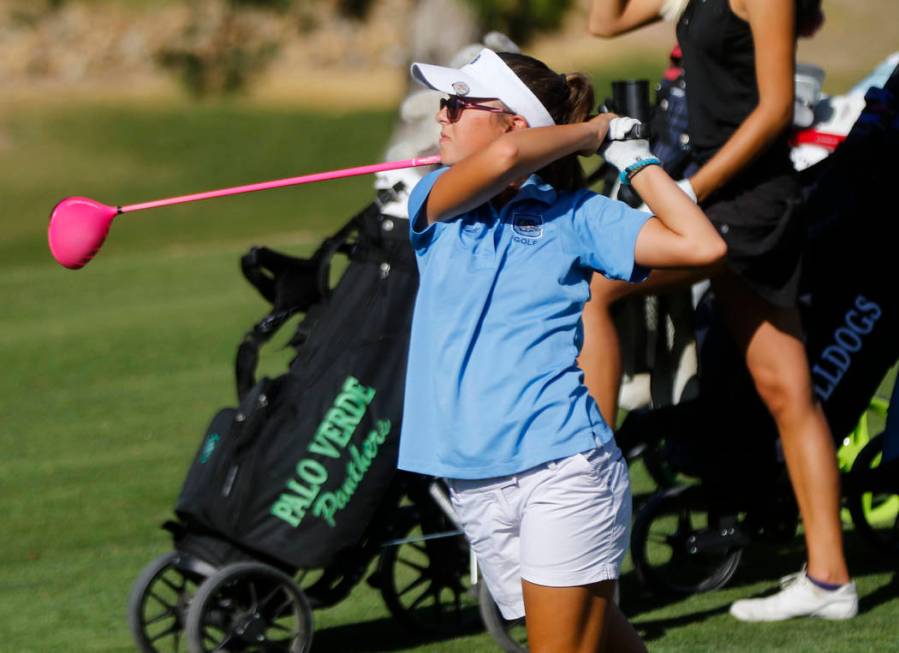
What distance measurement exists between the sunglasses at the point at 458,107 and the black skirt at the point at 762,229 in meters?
1.17

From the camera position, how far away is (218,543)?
420 cm

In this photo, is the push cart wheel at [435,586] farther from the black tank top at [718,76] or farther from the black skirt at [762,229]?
the black tank top at [718,76]

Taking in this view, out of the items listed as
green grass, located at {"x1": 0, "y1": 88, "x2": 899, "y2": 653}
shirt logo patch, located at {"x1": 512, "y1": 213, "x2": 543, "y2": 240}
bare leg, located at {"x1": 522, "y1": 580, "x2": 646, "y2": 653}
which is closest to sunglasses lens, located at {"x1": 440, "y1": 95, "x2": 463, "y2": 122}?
shirt logo patch, located at {"x1": 512, "y1": 213, "x2": 543, "y2": 240}

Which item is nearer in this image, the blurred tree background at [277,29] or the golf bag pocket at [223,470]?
the golf bag pocket at [223,470]

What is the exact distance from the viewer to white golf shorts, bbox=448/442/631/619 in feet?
10.1

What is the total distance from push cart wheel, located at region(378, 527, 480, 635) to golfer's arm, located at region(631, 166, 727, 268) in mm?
1497

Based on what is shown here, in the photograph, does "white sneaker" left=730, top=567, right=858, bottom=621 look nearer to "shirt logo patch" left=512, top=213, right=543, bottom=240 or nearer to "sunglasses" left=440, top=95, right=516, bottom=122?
"shirt logo patch" left=512, top=213, right=543, bottom=240

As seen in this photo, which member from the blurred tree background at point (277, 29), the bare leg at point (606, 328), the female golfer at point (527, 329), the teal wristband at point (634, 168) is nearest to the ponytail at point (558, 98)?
the female golfer at point (527, 329)

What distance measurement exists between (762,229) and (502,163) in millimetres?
1417

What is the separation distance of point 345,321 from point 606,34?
134cm

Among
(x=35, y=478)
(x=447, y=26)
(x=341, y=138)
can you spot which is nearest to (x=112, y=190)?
(x=341, y=138)

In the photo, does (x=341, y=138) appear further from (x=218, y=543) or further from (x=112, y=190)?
Answer: (x=218, y=543)

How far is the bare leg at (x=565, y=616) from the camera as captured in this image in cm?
311

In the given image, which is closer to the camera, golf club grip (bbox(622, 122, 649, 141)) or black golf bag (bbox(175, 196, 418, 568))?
golf club grip (bbox(622, 122, 649, 141))
